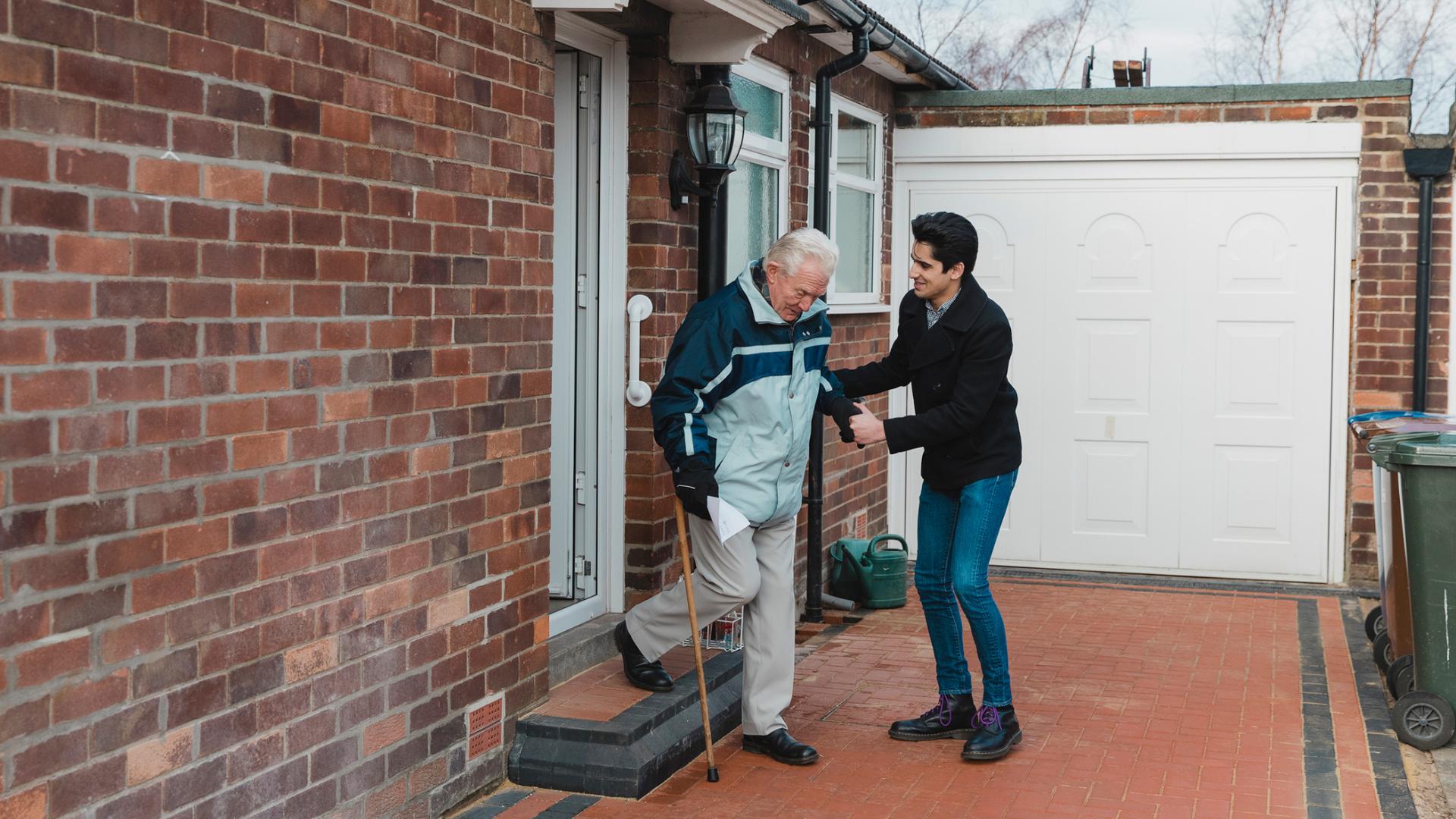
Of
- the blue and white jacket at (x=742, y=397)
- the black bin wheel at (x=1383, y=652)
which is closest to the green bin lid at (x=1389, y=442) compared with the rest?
the black bin wheel at (x=1383, y=652)

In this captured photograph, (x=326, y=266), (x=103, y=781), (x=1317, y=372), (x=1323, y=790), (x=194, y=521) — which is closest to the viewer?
(x=103, y=781)

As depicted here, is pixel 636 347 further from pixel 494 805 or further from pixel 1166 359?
pixel 1166 359

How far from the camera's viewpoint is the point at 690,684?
18.3 feet

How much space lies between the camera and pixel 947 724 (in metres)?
5.69

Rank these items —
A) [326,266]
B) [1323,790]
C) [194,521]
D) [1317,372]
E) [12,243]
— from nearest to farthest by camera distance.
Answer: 1. [12,243]
2. [194,521]
3. [326,266]
4. [1323,790]
5. [1317,372]

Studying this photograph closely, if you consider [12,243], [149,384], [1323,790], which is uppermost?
[12,243]

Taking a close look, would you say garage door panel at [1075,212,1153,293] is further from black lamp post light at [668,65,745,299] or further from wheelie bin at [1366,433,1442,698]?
black lamp post light at [668,65,745,299]

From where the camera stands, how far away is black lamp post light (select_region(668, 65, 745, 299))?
617 cm

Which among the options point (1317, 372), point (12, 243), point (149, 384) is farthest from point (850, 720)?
point (1317, 372)

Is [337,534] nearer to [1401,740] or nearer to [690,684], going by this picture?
[690,684]

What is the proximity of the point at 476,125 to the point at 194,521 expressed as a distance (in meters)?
1.71

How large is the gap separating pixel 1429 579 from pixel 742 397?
281 centimetres

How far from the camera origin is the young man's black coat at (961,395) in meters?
5.27

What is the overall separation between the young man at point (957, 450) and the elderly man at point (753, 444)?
0.34 m
